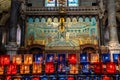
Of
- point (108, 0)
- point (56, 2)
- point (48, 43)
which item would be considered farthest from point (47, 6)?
point (108, 0)

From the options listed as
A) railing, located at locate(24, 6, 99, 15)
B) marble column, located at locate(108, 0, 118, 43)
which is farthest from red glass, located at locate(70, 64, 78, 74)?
railing, located at locate(24, 6, 99, 15)

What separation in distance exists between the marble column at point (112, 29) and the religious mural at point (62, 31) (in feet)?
5.80

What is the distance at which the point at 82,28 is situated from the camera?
2256cm

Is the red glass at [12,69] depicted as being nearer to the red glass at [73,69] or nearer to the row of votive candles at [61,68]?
the row of votive candles at [61,68]

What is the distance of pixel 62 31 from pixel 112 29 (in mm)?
4032

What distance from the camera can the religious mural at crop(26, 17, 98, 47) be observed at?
22.2 m

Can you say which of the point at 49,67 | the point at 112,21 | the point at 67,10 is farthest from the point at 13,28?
the point at 112,21

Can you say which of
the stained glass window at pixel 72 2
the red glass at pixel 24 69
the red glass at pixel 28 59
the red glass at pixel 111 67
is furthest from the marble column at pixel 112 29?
the red glass at pixel 24 69

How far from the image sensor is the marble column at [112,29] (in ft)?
64.6

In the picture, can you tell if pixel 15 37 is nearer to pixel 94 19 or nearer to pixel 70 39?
pixel 70 39

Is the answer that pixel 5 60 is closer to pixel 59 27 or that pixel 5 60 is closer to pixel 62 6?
pixel 59 27

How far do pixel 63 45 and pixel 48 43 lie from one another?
117 centimetres

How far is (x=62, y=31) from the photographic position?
2252 cm

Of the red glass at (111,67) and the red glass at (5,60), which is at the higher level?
A: the red glass at (5,60)
